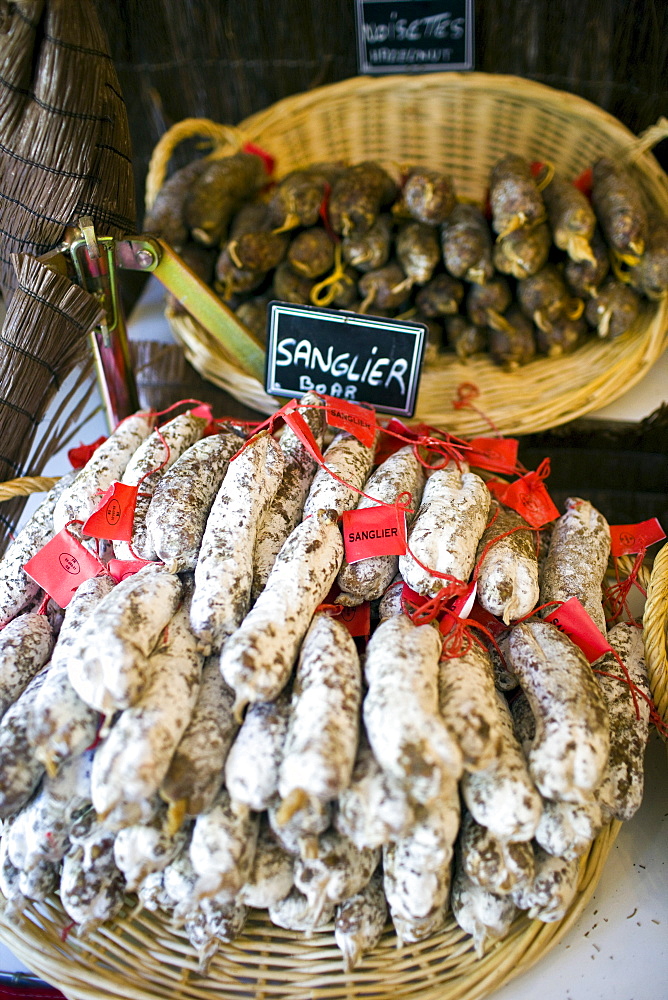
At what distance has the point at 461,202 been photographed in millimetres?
2461

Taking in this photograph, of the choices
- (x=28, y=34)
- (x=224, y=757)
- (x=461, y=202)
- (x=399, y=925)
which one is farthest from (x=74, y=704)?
(x=461, y=202)

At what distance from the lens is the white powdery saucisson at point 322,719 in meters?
1.05

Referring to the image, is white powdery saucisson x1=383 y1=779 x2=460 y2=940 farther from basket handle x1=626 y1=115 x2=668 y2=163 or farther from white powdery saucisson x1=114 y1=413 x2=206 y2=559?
basket handle x1=626 y1=115 x2=668 y2=163

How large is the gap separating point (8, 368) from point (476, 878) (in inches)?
55.9

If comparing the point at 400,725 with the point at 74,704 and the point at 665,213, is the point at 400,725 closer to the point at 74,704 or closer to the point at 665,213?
the point at 74,704

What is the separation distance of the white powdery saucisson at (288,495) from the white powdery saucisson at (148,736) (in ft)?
0.79

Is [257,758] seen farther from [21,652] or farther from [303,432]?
[303,432]

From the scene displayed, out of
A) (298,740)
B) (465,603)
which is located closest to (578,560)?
(465,603)

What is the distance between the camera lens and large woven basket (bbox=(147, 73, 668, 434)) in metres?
2.27

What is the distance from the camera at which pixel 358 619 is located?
145 cm

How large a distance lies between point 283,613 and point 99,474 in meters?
0.61

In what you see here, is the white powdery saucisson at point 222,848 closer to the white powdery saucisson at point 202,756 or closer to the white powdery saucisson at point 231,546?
the white powdery saucisson at point 202,756

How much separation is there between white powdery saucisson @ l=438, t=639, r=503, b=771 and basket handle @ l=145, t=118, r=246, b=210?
2.05 meters

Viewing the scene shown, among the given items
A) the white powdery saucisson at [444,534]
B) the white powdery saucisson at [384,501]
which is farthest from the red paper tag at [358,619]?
the white powdery saucisson at [444,534]
